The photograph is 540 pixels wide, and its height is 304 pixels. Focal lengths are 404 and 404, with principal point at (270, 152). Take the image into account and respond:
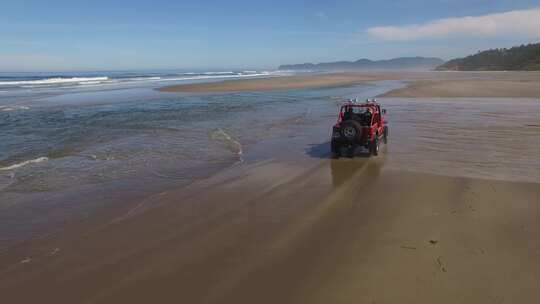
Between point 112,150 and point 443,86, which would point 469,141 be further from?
point 443,86

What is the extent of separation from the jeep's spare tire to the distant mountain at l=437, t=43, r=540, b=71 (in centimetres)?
8272

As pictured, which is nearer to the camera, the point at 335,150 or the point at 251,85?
the point at 335,150

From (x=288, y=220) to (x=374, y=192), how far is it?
2235 millimetres

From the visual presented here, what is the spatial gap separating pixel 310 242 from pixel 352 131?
18.2ft

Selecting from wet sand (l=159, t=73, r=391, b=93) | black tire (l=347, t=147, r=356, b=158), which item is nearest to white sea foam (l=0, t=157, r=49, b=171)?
black tire (l=347, t=147, r=356, b=158)

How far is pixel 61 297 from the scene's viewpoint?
450 cm

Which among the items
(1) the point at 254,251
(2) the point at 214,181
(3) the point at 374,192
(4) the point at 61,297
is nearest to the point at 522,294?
(1) the point at 254,251

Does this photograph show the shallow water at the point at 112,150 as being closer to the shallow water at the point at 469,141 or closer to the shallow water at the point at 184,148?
the shallow water at the point at 184,148

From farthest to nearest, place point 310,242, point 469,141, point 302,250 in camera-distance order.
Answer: point 469,141
point 310,242
point 302,250

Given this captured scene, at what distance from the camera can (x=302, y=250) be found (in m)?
5.48

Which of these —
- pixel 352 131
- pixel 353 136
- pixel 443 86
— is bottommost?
pixel 353 136

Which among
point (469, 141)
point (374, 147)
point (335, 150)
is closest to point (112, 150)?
point (335, 150)

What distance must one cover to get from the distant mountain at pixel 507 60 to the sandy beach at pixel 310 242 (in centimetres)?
8477

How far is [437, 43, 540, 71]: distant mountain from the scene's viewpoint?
277ft
